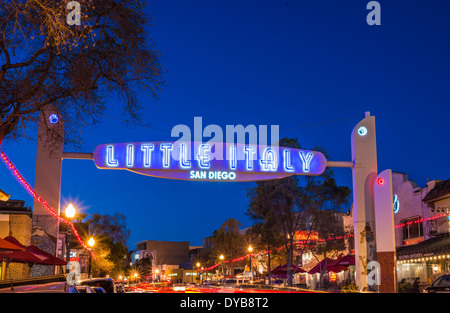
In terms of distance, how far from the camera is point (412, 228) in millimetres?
35312

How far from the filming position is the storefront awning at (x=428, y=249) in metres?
27.2

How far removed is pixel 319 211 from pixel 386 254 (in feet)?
59.1

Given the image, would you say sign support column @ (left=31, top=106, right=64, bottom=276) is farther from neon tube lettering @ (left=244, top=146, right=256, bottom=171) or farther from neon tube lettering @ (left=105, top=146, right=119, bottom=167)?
neon tube lettering @ (left=244, top=146, right=256, bottom=171)

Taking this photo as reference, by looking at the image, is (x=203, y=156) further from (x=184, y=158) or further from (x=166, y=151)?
(x=166, y=151)

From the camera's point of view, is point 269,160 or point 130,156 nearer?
point 130,156

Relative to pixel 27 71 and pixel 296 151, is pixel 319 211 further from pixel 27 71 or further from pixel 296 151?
pixel 27 71

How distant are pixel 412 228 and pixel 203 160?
74.2ft

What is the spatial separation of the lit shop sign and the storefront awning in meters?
12.3

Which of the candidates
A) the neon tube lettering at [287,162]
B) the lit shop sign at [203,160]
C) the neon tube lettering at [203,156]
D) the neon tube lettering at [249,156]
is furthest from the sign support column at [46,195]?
the neon tube lettering at [287,162]

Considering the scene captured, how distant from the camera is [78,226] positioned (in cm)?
6125

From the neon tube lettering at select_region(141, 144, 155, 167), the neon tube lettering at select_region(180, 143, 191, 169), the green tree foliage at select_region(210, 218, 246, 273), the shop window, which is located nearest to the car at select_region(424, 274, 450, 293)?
the neon tube lettering at select_region(180, 143, 191, 169)

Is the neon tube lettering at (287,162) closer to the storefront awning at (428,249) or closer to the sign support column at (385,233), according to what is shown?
the sign support column at (385,233)

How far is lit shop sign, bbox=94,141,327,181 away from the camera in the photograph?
18328 millimetres

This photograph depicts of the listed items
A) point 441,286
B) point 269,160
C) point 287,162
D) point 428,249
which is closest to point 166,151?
point 269,160
